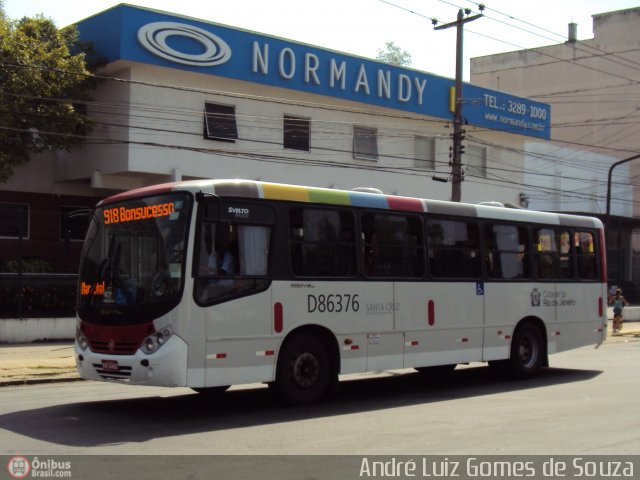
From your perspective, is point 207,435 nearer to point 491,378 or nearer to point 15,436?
point 15,436

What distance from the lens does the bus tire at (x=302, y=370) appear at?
1073cm


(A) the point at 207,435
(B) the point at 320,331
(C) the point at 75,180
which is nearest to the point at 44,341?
(C) the point at 75,180

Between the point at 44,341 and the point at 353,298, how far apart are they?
12.0m

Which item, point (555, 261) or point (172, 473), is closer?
point (172, 473)

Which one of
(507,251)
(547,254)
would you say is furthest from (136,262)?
(547,254)

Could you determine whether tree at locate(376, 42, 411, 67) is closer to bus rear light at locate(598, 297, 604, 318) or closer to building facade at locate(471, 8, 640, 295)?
building facade at locate(471, 8, 640, 295)

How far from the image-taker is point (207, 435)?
898 centimetres

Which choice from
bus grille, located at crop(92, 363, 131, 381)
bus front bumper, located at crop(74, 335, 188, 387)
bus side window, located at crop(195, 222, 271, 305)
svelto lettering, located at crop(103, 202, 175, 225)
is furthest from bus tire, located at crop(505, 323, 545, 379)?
bus grille, located at crop(92, 363, 131, 381)

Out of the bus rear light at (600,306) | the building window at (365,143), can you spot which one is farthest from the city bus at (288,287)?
the building window at (365,143)

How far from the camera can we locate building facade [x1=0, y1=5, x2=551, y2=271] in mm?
24281

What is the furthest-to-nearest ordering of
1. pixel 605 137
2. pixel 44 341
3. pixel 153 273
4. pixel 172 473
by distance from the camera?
pixel 605 137
pixel 44 341
pixel 153 273
pixel 172 473

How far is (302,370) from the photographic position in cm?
1098

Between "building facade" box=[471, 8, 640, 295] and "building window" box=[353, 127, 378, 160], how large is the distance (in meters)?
19.4

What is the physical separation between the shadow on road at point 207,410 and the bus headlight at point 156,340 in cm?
89
